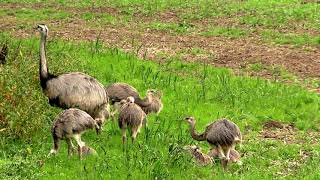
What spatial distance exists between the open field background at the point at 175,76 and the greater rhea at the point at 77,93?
1.27ft

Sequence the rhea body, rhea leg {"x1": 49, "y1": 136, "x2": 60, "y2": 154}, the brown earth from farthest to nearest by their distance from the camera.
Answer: the brown earth → the rhea body → rhea leg {"x1": 49, "y1": 136, "x2": 60, "y2": 154}

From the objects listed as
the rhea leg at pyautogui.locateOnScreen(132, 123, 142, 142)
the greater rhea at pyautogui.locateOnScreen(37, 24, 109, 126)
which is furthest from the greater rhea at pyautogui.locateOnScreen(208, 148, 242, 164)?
the greater rhea at pyautogui.locateOnScreen(37, 24, 109, 126)

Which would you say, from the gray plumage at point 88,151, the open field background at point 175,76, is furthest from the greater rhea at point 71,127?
the open field background at point 175,76

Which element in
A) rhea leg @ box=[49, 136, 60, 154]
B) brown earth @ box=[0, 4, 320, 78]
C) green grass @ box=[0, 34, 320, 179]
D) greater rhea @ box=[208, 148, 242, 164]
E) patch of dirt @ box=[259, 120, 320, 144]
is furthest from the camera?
brown earth @ box=[0, 4, 320, 78]

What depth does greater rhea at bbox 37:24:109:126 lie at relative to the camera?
12.7 m

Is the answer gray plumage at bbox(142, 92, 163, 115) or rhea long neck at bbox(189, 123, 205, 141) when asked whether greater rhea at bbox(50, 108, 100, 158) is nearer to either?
rhea long neck at bbox(189, 123, 205, 141)

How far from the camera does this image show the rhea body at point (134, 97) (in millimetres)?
14117

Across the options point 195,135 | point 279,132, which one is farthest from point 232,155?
point 279,132

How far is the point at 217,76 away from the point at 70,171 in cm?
820

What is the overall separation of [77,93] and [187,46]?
1055cm

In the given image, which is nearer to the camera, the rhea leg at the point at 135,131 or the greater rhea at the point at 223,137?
the greater rhea at the point at 223,137

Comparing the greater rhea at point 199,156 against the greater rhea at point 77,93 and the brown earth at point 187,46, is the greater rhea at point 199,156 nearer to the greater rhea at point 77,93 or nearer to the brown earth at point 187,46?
the greater rhea at point 77,93

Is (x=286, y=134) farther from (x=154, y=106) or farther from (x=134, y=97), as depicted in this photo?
(x=134, y=97)

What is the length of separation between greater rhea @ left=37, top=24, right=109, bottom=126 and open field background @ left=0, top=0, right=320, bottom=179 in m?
0.39
